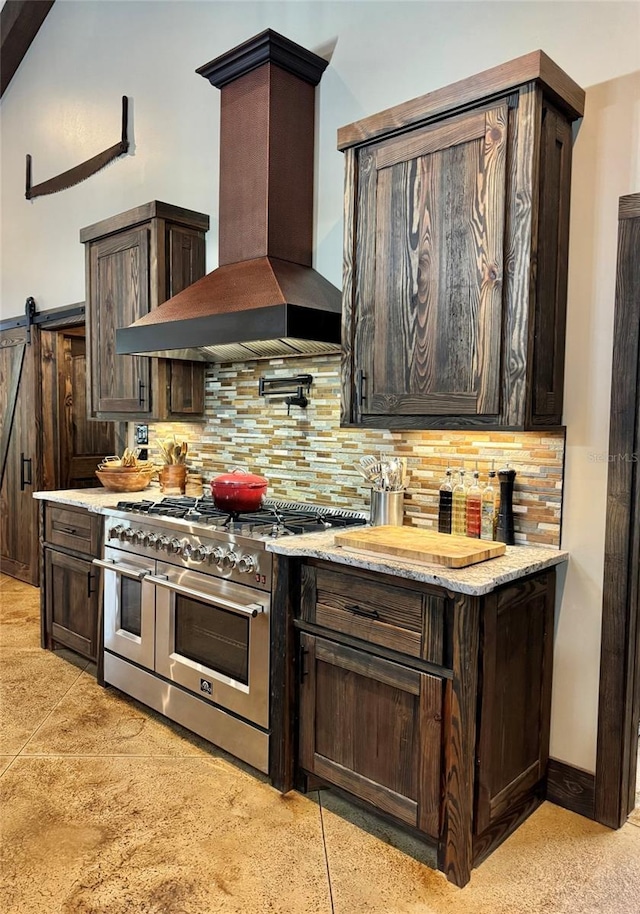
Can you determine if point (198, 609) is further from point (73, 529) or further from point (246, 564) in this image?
point (73, 529)

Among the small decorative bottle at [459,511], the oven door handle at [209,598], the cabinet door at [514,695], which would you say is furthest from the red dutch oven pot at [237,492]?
the cabinet door at [514,695]

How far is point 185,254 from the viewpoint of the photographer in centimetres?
370

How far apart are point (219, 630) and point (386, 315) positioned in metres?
1.43

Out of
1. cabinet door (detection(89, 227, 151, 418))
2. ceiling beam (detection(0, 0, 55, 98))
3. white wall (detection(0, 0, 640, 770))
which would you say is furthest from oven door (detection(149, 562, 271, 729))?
ceiling beam (detection(0, 0, 55, 98))

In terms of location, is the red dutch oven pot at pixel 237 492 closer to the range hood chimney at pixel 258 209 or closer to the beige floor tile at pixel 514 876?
the range hood chimney at pixel 258 209

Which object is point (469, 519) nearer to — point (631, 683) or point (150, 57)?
point (631, 683)

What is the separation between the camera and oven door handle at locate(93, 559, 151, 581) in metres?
3.02

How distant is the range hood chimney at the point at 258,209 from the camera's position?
9.53 ft

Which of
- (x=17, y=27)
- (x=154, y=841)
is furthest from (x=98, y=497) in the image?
(x=17, y=27)

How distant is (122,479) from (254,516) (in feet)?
4.01

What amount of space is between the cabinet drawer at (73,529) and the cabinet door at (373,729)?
5.07 feet

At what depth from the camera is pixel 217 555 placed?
262 cm

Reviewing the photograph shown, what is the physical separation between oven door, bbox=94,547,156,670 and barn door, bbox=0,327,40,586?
2.35m

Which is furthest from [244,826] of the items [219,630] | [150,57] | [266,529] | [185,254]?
[150,57]
